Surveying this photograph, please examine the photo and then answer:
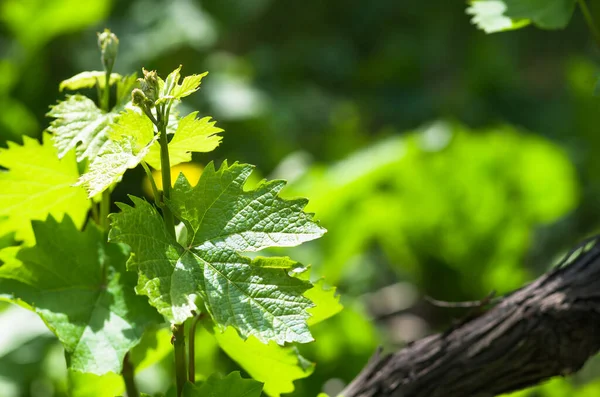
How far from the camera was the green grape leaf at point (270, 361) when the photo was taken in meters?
0.42

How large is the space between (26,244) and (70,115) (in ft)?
0.29

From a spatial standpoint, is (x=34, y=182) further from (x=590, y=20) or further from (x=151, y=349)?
(x=590, y=20)

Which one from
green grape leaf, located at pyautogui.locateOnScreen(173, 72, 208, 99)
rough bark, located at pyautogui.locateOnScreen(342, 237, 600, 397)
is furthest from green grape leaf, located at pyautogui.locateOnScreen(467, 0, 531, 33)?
green grape leaf, located at pyautogui.locateOnScreen(173, 72, 208, 99)

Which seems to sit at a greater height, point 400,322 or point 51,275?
point 51,275

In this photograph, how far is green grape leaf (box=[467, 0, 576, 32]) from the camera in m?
0.53

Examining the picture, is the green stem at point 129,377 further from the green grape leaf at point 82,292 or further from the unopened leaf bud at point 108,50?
the unopened leaf bud at point 108,50

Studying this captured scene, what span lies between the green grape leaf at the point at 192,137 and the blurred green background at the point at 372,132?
0.17 m

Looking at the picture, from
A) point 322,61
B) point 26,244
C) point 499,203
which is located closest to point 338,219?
point 499,203

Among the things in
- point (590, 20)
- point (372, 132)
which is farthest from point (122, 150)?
point (372, 132)

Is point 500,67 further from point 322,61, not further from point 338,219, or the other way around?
point 338,219

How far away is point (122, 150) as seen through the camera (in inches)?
13.3

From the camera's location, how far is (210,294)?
33cm

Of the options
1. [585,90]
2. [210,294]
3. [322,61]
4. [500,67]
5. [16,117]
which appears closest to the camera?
[210,294]

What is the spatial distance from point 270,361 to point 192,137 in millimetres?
149
